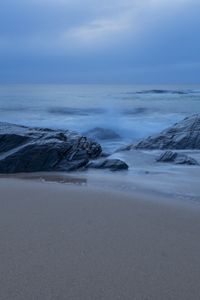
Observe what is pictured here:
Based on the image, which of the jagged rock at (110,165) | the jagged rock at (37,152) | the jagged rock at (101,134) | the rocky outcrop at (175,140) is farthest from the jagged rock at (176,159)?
the jagged rock at (101,134)

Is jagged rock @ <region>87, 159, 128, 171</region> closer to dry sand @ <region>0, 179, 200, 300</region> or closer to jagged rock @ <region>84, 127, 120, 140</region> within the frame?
dry sand @ <region>0, 179, 200, 300</region>

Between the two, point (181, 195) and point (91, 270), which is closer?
point (91, 270)

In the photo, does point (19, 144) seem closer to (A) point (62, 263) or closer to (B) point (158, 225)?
(B) point (158, 225)

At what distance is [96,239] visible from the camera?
278 cm

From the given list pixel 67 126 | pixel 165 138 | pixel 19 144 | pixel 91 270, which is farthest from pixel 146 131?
pixel 91 270

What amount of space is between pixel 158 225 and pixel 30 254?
1010 mm

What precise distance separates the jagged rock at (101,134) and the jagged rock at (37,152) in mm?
5873

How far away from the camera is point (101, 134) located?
1329 cm

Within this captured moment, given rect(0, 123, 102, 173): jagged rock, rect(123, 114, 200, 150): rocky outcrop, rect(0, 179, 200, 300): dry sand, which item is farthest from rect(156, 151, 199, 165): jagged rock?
rect(0, 179, 200, 300): dry sand

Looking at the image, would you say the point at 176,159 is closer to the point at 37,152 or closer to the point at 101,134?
the point at 37,152

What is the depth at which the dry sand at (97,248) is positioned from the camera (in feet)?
6.91

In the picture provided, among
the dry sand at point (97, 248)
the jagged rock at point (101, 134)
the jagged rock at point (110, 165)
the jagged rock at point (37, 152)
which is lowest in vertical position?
the jagged rock at point (101, 134)

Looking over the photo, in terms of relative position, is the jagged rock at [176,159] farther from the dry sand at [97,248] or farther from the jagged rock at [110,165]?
the dry sand at [97,248]

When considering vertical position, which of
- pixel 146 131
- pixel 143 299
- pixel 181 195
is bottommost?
pixel 146 131
